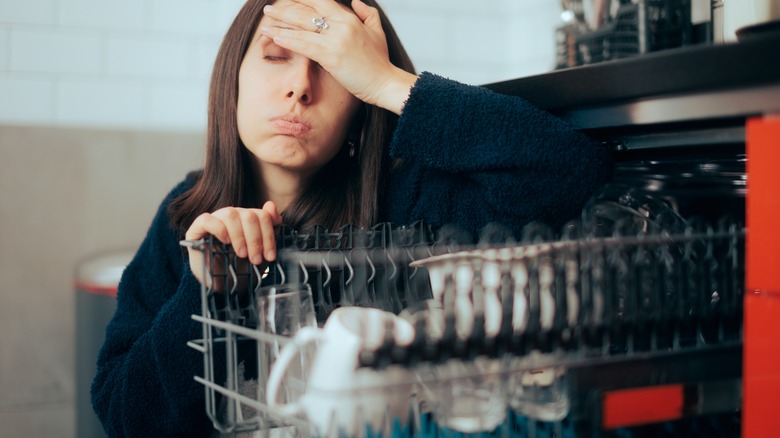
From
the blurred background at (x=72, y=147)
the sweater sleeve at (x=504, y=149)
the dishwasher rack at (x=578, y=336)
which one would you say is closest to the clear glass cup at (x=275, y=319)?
the dishwasher rack at (x=578, y=336)

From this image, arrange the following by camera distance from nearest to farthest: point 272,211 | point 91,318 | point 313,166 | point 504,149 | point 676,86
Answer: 1. point 676,86
2. point 272,211
3. point 504,149
4. point 313,166
5. point 91,318

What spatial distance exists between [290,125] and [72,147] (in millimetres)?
1026

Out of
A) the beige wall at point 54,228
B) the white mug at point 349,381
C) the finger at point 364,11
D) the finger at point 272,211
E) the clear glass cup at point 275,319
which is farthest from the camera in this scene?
the beige wall at point 54,228

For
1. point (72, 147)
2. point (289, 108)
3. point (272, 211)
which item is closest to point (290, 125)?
point (289, 108)

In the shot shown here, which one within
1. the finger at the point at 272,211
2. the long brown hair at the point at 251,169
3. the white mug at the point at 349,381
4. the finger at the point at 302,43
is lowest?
the white mug at the point at 349,381

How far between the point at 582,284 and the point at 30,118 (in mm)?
1584

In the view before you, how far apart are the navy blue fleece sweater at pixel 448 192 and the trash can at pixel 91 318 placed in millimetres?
609

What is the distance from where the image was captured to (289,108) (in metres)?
1.03

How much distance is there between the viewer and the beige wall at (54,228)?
5.99 ft

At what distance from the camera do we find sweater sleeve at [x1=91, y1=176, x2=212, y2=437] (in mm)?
874

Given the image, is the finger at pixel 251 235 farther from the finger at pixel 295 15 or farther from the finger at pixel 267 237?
the finger at pixel 295 15

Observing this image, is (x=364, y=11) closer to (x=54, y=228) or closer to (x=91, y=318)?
(x=91, y=318)

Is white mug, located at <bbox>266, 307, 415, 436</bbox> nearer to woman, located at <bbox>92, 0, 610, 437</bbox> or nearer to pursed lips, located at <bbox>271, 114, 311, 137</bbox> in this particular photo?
woman, located at <bbox>92, 0, 610, 437</bbox>

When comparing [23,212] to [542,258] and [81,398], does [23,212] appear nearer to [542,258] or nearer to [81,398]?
[81,398]
